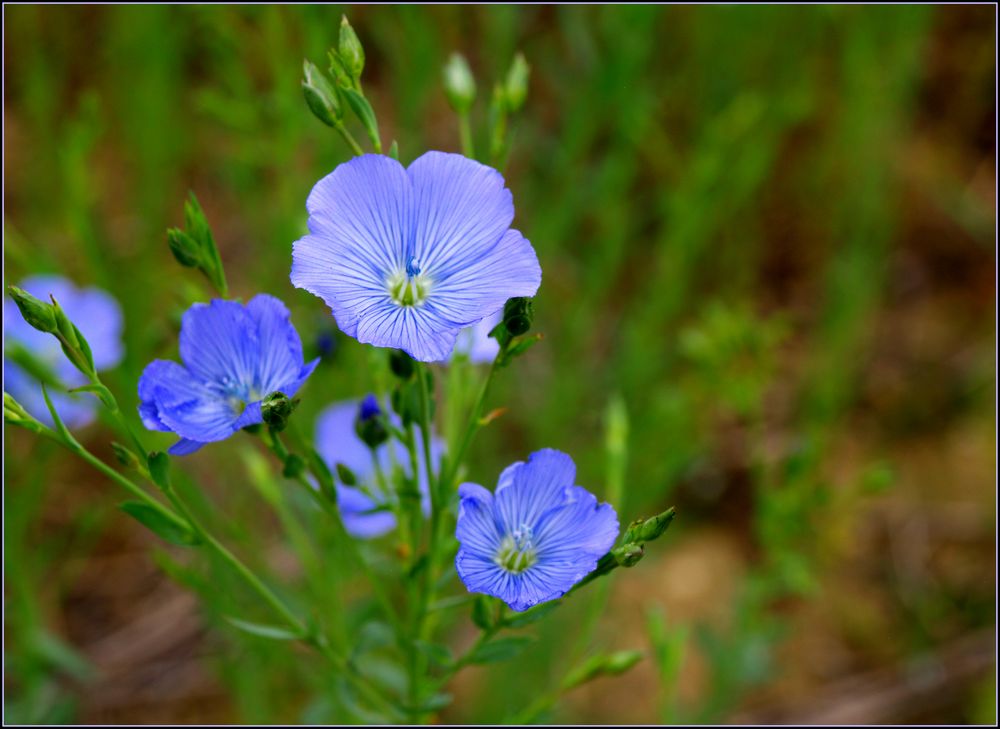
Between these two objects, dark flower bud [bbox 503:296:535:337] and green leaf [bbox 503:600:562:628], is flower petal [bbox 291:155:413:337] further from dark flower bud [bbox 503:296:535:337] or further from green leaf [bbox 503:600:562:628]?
green leaf [bbox 503:600:562:628]

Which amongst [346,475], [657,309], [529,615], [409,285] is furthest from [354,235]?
[657,309]

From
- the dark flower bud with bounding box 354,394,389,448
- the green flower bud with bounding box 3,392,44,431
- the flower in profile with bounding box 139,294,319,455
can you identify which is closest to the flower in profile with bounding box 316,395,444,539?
the dark flower bud with bounding box 354,394,389,448

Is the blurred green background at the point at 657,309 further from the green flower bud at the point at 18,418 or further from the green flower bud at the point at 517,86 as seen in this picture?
the green flower bud at the point at 18,418

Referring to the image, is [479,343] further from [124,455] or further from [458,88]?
[124,455]

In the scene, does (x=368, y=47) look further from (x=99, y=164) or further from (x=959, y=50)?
(x=959, y=50)

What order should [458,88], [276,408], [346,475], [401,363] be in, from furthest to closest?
[458,88], [346,475], [401,363], [276,408]

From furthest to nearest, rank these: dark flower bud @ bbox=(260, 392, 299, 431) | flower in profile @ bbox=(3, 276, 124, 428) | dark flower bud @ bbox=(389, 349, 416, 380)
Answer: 1. flower in profile @ bbox=(3, 276, 124, 428)
2. dark flower bud @ bbox=(389, 349, 416, 380)
3. dark flower bud @ bbox=(260, 392, 299, 431)
